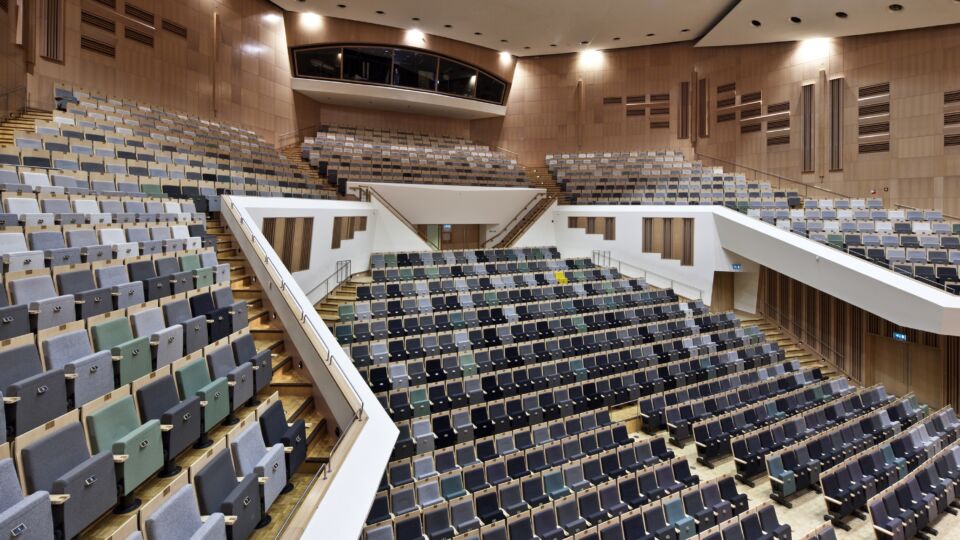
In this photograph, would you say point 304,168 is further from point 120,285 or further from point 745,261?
point 745,261

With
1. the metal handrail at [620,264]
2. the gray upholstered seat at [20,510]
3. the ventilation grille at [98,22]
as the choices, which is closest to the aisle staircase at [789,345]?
the metal handrail at [620,264]

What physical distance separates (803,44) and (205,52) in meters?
10.5

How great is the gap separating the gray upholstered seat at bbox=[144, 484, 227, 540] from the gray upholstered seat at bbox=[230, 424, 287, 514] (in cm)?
32

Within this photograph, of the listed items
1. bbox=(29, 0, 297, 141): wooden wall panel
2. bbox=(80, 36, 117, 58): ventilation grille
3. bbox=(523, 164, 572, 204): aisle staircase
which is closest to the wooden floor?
bbox=(523, 164, 572, 204): aisle staircase

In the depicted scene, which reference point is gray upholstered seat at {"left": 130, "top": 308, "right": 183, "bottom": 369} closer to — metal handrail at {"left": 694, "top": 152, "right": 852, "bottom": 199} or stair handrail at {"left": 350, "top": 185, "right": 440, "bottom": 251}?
stair handrail at {"left": 350, "top": 185, "right": 440, "bottom": 251}

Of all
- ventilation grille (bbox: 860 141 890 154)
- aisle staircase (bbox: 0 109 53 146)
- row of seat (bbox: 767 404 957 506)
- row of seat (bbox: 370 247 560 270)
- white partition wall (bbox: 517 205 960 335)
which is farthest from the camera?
ventilation grille (bbox: 860 141 890 154)

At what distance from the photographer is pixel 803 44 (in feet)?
32.3

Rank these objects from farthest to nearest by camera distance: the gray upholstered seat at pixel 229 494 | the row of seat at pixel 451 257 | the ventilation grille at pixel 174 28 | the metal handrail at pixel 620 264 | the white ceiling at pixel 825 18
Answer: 1. the metal handrail at pixel 620 264
2. the ventilation grille at pixel 174 28
3. the row of seat at pixel 451 257
4. the white ceiling at pixel 825 18
5. the gray upholstered seat at pixel 229 494

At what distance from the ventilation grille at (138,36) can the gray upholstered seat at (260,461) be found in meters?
8.12

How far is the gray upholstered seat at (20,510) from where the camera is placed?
119cm

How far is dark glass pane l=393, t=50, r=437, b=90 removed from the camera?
11.4 m

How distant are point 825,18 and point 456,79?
7.01 m

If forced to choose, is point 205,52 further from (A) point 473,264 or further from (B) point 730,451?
(B) point 730,451

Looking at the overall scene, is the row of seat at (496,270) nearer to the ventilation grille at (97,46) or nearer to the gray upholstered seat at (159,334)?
the gray upholstered seat at (159,334)
